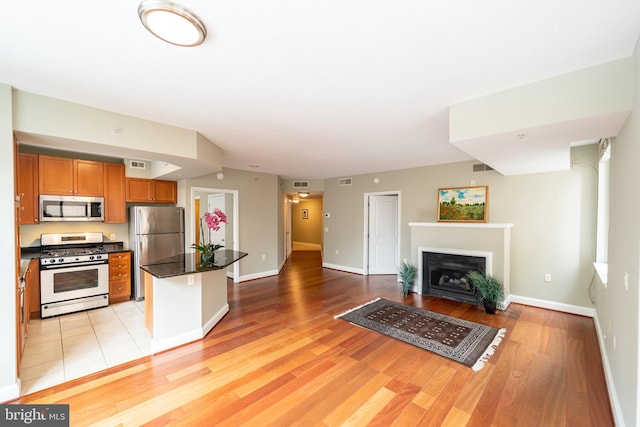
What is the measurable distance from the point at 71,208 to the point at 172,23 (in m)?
4.22

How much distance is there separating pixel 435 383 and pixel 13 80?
13.7 ft

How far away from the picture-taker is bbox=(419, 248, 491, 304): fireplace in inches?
170

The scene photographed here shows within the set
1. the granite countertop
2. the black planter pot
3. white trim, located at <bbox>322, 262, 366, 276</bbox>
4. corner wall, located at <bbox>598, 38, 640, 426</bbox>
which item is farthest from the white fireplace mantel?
the granite countertop

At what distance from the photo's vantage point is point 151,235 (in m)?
4.52

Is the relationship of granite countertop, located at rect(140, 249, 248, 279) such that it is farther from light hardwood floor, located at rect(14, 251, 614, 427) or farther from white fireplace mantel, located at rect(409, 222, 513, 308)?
white fireplace mantel, located at rect(409, 222, 513, 308)

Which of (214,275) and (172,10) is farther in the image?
(214,275)

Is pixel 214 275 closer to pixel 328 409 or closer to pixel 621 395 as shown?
pixel 328 409

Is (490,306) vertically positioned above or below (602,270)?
below

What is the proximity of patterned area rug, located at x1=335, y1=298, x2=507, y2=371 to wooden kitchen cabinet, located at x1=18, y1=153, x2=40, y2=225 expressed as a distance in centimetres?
460

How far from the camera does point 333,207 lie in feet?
23.1

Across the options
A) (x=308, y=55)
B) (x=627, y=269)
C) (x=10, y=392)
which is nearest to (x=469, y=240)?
(x=627, y=269)

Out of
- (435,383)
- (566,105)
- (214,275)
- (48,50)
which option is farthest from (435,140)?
(48,50)

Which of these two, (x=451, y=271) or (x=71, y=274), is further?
(x=451, y=271)

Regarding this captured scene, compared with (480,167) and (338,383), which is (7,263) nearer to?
(338,383)
